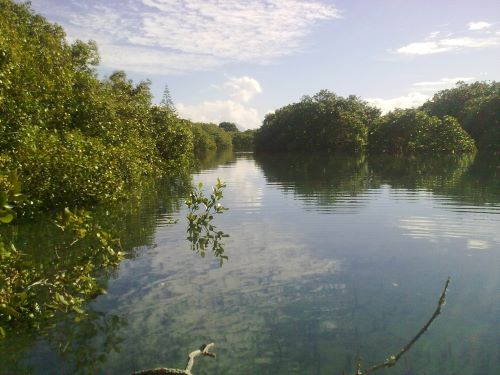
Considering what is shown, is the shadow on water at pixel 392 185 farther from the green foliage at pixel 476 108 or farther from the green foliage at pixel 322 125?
the green foliage at pixel 322 125

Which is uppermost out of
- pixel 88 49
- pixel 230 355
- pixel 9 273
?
pixel 88 49

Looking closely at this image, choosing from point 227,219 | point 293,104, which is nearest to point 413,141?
point 293,104

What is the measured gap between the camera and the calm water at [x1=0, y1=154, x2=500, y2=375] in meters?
9.09

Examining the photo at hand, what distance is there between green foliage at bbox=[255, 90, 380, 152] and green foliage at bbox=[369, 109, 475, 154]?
7.86 metres

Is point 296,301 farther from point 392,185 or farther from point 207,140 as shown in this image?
point 207,140

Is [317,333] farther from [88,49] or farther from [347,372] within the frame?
[88,49]

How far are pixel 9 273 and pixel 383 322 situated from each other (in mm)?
8925

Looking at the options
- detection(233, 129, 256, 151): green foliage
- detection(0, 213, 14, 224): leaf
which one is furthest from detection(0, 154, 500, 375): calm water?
detection(233, 129, 256, 151): green foliage

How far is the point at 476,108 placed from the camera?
93.6 m

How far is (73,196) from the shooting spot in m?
23.7

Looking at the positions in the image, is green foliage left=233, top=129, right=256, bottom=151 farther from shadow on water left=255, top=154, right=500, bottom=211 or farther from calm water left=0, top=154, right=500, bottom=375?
calm water left=0, top=154, right=500, bottom=375

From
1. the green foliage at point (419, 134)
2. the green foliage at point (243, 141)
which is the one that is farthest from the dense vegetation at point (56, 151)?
the green foliage at point (243, 141)

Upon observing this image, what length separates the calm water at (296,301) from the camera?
9.09m

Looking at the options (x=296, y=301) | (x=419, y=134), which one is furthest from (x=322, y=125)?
(x=296, y=301)
